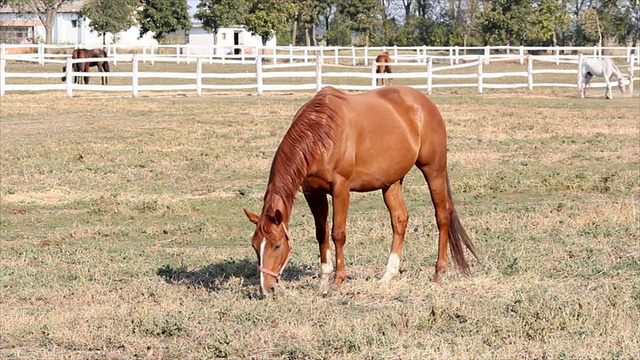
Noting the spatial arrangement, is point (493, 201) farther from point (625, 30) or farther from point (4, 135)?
point (625, 30)

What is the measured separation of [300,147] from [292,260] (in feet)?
6.66

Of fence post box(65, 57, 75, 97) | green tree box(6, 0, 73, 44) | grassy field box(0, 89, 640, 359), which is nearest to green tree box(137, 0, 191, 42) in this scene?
green tree box(6, 0, 73, 44)

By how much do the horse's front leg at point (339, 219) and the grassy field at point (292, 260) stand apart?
13cm

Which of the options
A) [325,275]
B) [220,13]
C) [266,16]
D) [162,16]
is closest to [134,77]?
[325,275]

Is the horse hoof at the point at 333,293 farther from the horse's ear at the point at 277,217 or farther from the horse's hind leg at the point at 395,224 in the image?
the horse's ear at the point at 277,217

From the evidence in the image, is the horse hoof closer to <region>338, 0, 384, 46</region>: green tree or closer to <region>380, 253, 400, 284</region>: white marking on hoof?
<region>380, 253, 400, 284</region>: white marking on hoof

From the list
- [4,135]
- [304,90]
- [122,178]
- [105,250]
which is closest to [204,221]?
[105,250]

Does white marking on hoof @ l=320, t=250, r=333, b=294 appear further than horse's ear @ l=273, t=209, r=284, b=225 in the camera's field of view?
Yes

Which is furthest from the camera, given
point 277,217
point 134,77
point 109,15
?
point 109,15

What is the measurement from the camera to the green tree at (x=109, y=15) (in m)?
63.8

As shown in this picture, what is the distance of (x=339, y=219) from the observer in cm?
709

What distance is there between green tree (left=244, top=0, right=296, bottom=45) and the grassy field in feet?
158

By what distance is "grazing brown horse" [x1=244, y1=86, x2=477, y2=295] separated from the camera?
6.69 m

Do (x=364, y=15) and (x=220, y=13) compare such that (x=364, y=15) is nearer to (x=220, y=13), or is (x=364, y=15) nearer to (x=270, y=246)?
(x=220, y=13)
